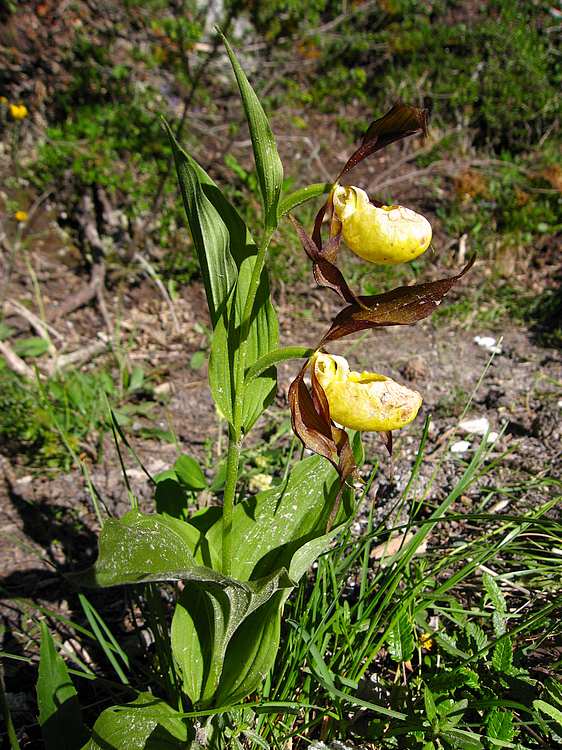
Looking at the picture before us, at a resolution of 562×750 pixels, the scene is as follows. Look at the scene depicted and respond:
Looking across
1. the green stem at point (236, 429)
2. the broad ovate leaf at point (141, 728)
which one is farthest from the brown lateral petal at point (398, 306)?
the broad ovate leaf at point (141, 728)

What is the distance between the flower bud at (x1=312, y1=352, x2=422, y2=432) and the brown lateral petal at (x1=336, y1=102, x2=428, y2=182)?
0.35 meters

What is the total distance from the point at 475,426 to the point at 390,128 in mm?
1189

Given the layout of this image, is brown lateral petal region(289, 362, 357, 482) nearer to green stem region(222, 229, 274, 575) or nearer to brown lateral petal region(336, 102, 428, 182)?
green stem region(222, 229, 274, 575)

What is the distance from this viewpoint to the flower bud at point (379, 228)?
A: 34.6 inches

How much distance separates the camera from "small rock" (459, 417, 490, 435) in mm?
1801

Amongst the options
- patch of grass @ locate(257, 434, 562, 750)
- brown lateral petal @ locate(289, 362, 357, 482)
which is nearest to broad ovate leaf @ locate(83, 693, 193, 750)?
patch of grass @ locate(257, 434, 562, 750)

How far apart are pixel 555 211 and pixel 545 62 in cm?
158

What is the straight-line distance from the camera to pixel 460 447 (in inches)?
67.2

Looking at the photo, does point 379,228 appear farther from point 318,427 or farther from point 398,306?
point 318,427

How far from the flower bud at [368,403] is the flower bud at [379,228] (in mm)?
215

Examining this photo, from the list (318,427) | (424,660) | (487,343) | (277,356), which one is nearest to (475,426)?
(487,343)

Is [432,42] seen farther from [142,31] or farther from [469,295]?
[469,295]

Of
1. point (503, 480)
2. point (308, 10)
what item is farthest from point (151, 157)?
point (503, 480)

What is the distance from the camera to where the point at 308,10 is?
3758 mm
